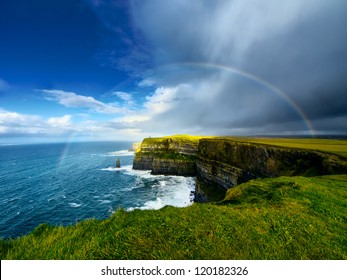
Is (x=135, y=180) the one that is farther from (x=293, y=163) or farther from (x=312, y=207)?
(x=312, y=207)

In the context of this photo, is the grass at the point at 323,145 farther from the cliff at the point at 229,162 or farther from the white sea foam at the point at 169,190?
the white sea foam at the point at 169,190

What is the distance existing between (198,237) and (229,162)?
44.8 m

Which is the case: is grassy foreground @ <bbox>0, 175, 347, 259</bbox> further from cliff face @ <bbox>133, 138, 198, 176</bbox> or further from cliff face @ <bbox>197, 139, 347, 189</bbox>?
cliff face @ <bbox>133, 138, 198, 176</bbox>

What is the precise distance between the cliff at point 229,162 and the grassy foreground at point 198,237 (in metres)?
23.4

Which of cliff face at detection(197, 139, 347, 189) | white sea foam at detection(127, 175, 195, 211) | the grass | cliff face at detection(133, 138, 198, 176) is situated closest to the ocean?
white sea foam at detection(127, 175, 195, 211)

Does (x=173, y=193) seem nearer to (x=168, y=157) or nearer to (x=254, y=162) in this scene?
(x=254, y=162)

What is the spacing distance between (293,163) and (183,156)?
49304 millimetres

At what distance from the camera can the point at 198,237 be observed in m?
6.25

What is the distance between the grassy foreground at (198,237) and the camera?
17.7 ft

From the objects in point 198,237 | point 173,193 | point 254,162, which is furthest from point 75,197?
point 198,237

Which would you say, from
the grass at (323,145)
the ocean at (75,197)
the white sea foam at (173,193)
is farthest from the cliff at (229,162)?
the ocean at (75,197)

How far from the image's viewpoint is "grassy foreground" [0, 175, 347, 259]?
539 centimetres

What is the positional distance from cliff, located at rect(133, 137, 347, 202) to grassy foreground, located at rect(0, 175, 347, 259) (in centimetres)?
2341

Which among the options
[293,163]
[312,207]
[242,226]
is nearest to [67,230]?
[242,226]
